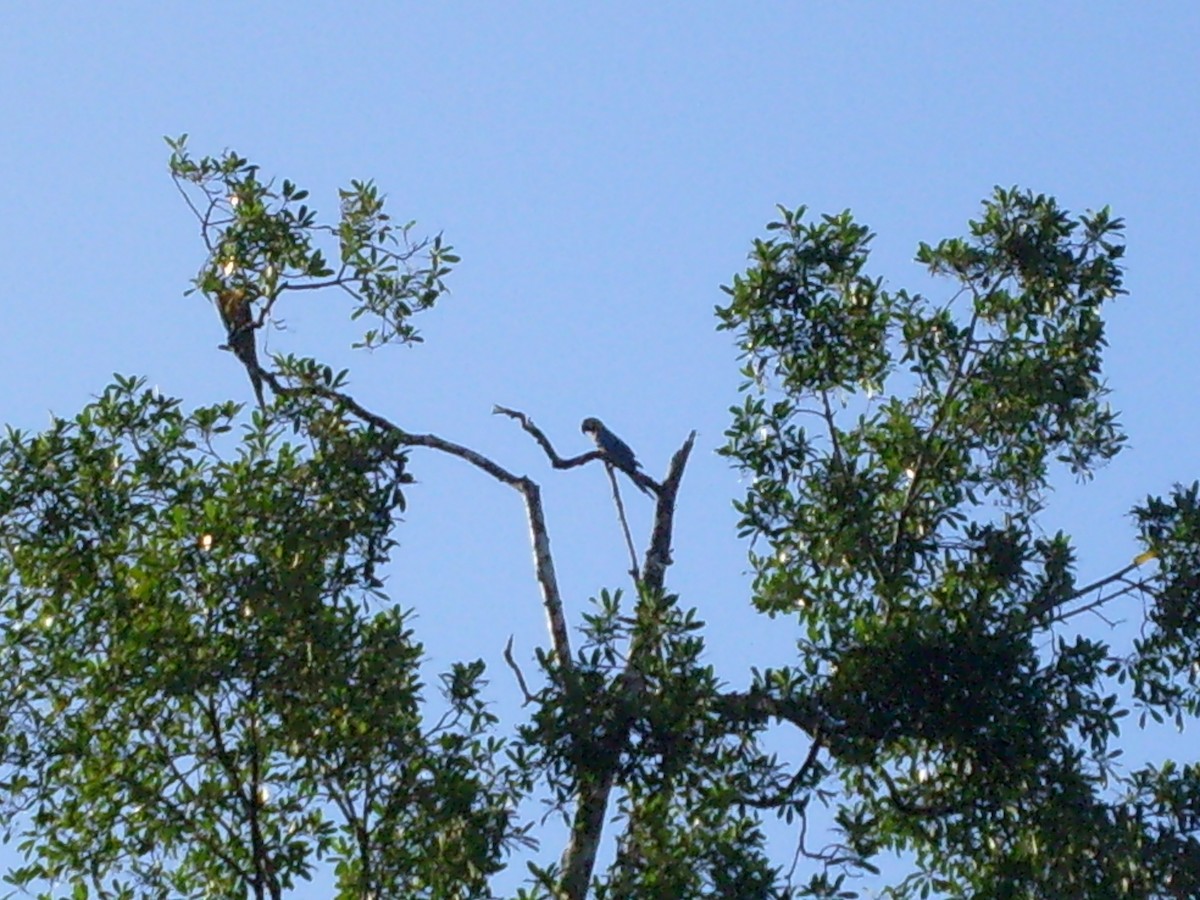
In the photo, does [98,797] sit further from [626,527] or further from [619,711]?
[626,527]

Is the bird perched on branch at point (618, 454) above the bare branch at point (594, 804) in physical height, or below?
above

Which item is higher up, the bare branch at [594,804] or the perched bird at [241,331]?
the perched bird at [241,331]

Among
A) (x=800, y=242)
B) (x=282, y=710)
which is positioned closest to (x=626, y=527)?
(x=800, y=242)

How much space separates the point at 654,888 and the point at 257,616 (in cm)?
263

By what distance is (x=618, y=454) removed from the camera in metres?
17.5

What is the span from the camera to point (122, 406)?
582 inches

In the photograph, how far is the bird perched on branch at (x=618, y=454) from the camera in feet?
56.1

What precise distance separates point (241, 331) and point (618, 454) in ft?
9.39

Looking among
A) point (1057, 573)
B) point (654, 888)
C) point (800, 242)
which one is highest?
point (800, 242)

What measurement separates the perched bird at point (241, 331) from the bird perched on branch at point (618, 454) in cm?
256

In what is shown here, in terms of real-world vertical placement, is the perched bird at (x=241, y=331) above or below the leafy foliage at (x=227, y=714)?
above

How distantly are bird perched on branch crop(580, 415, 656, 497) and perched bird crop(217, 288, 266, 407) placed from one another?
256cm

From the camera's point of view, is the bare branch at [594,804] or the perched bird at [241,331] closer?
the bare branch at [594,804]

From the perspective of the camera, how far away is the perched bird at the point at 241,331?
53.0 ft
